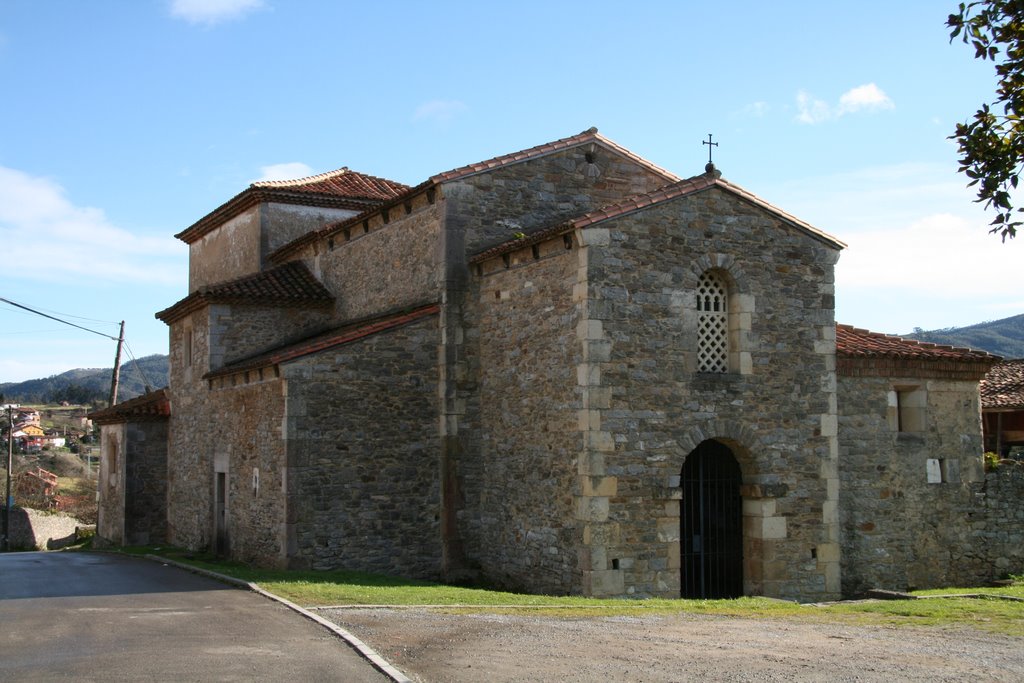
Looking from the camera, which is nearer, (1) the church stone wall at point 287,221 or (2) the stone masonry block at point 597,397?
(2) the stone masonry block at point 597,397

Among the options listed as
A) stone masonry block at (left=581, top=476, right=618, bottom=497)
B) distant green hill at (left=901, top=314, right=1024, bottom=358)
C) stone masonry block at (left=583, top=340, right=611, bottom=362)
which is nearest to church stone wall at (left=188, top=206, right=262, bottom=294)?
stone masonry block at (left=583, top=340, right=611, bottom=362)

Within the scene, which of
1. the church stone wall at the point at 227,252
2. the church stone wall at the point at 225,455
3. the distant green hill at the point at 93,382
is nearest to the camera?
the church stone wall at the point at 225,455

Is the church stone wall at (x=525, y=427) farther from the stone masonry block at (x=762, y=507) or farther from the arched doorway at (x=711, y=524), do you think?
the stone masonry block at (x=762, y=507)

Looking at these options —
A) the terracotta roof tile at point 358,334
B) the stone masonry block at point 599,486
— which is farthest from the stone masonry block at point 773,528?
the terracotta roof tile at point 358,334

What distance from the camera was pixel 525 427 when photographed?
52.1ft

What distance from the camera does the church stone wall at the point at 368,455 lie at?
16.5 meters

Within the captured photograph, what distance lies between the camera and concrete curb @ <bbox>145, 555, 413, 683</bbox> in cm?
847

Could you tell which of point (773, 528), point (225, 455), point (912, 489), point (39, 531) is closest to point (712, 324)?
point (773, 528)

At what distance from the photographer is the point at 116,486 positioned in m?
25.7

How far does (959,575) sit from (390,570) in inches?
394

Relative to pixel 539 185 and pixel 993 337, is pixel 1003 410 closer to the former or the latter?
pixel 539 185

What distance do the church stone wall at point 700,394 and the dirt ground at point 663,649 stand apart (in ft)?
8.25

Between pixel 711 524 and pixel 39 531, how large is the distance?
28.3 meters

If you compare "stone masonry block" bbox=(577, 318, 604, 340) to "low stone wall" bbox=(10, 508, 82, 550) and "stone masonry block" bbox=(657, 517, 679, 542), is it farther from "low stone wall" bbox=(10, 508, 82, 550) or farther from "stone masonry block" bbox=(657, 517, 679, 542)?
"low stone wall" bbox=(10, 508, 82, 550)
